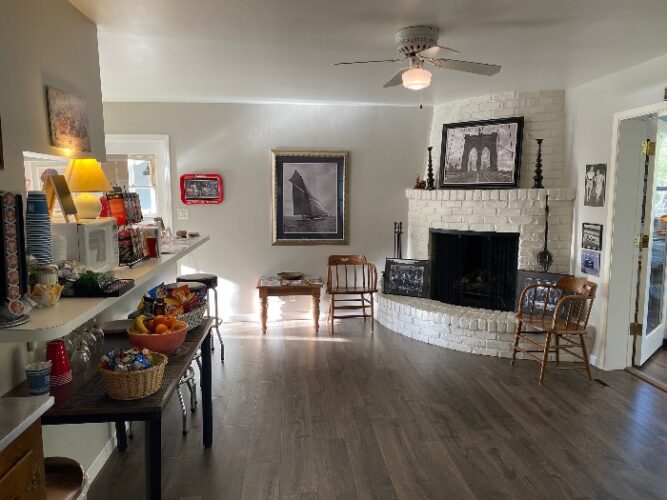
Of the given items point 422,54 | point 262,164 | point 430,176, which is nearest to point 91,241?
point 422,54

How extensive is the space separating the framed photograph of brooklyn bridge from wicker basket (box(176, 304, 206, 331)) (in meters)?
3.16

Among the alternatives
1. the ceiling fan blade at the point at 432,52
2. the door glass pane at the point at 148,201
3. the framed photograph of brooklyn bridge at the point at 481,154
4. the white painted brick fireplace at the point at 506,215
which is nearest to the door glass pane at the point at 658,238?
the white painted brick fireplace at the point at 506,215

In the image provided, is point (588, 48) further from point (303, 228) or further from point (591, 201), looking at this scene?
point (303, 228)

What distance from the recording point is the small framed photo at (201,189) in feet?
16.5

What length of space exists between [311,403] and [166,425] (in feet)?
3.14

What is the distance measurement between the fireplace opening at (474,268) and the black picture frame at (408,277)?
0.08m

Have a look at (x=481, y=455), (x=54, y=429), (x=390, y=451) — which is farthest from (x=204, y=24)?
(x=481, y=455)

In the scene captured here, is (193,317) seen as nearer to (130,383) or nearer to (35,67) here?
(130,383)

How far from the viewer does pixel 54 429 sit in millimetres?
2072

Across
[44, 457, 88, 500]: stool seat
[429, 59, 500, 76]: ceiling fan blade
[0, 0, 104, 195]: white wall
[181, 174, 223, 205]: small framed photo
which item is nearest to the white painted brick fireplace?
[429, 59, 500, 76]: ceiling fan blade

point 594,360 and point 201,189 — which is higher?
point 201,189

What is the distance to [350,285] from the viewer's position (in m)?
5.45

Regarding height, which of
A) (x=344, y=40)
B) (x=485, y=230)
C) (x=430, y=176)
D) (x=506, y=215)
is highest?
(x=344, y=40)

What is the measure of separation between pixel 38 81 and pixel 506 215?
3.80m
